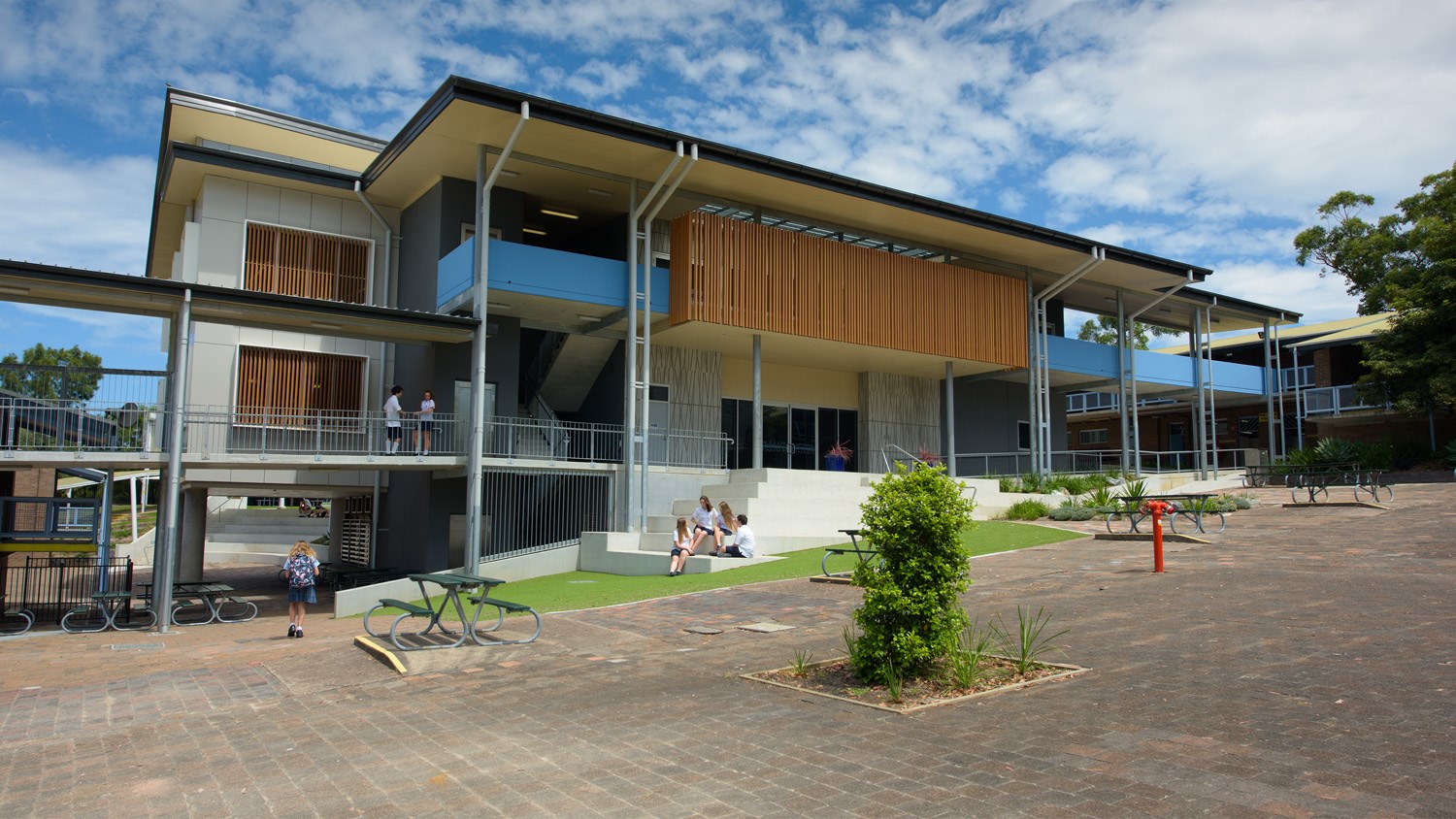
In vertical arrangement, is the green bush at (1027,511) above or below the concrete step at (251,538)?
above

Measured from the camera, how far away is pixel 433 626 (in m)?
12.2

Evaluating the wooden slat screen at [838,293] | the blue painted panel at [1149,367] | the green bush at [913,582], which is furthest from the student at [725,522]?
the blue painted panel at [1149,367]

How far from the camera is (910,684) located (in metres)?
7.77

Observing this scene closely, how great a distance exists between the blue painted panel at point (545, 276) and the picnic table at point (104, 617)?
323 inches

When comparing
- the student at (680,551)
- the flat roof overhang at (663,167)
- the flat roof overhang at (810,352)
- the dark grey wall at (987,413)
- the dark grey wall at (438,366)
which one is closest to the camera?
the student at (680,551)

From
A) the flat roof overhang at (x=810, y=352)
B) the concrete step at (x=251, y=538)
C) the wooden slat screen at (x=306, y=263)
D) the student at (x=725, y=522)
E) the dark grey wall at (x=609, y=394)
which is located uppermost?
the wooden slat screen at (x=306, y=263)

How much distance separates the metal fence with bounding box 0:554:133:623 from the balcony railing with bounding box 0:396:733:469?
8.96 ft

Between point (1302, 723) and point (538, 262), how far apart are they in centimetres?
1702

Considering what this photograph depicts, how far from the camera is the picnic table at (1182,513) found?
18.5 metres

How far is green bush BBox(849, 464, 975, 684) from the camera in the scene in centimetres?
780

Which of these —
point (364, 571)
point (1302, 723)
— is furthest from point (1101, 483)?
point (1302, 723)

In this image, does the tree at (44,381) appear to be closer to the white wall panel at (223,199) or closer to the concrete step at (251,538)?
the white wall panel at (223,199)

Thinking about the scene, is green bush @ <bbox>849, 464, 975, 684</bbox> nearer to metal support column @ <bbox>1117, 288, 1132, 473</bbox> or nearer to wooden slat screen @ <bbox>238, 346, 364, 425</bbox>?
wooden slat screen @ <bbox>238, 346, 364, 425</bbox>

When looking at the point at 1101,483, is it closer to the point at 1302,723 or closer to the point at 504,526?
the point at 504,526
